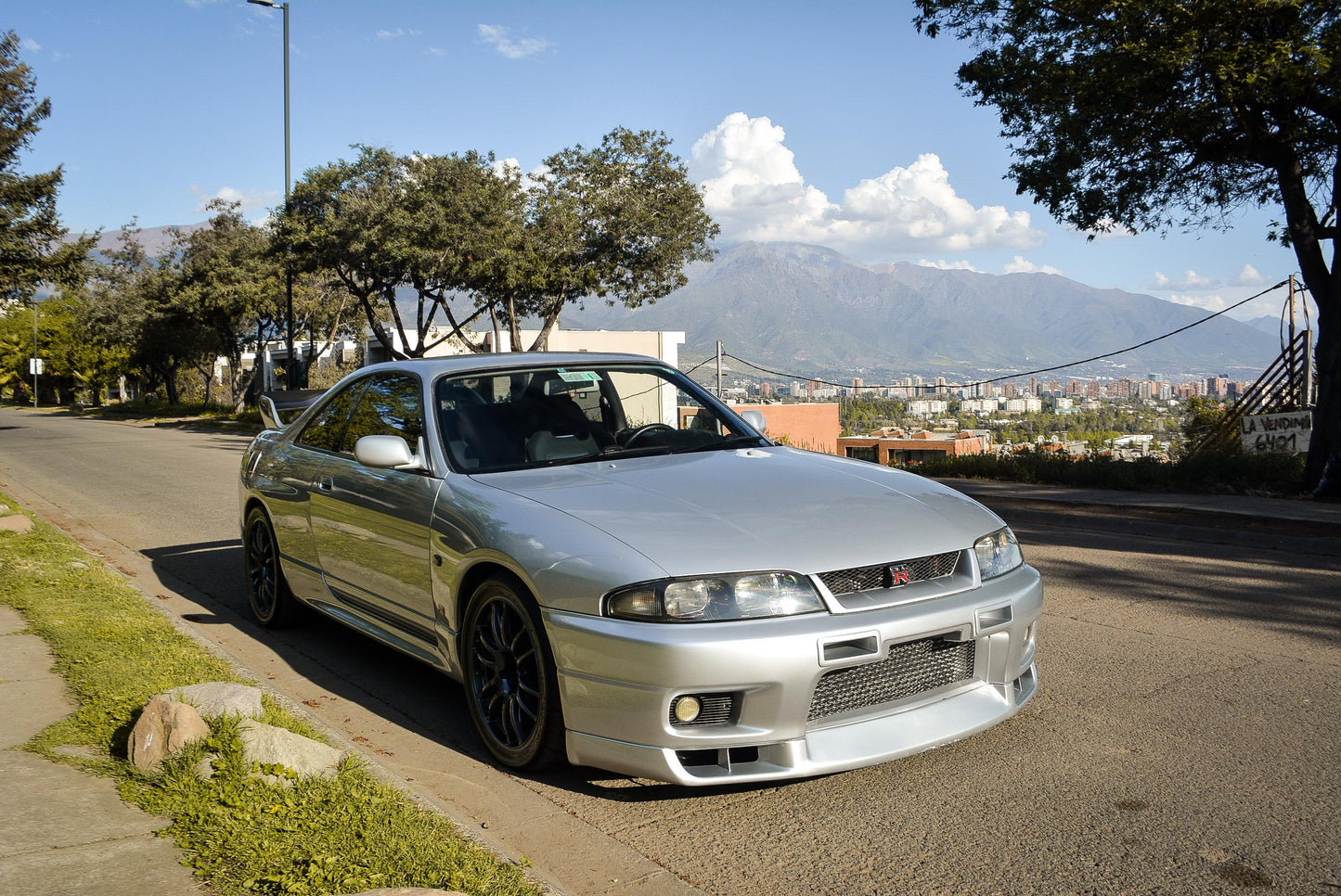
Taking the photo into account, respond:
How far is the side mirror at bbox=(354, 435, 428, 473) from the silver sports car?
1 cm

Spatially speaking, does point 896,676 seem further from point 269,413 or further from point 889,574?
point 269,413

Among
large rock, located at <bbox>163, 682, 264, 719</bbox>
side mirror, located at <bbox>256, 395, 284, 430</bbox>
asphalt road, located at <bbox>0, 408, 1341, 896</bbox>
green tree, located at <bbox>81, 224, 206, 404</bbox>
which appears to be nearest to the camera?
asphalt road, located at <bbox>0, 408, 1341, 896</bbox>

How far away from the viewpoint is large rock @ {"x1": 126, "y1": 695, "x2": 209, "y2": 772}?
12.8ft

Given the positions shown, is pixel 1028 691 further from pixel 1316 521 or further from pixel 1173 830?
pixel 1316 521

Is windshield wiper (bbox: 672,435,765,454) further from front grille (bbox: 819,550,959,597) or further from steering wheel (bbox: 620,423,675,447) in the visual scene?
front grille (bbox: 819,550,959,597)

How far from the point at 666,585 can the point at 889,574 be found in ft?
2.63

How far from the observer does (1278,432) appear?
14.5m

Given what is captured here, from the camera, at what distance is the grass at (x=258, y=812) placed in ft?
10.0

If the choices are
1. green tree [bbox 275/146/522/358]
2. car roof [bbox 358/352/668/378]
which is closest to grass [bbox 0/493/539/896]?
car roof [bbox 358/352/668/378]

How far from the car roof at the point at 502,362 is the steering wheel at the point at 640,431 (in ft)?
1.66

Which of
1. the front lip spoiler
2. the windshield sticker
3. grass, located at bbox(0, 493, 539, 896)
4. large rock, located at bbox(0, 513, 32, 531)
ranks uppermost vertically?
the windshield sticker

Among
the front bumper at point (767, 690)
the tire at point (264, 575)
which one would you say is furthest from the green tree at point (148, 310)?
the front bumper at point (767, 690)

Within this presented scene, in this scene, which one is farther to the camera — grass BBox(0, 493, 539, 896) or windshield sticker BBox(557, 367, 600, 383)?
windshield sticker BBox(557, 367, 600, 383)

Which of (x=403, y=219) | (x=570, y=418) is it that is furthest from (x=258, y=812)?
(x=403, y=219)
